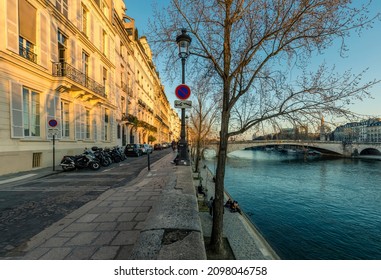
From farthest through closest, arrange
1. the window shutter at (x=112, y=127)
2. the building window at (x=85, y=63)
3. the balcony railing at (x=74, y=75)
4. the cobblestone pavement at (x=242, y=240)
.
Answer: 1. the window shutter at (x=112, y=127)
2. the building window at (x=85, y=63)
3. the balcony railing at (x=74, y=75)
4. the cobblestone pavement at (x=242, y=240)

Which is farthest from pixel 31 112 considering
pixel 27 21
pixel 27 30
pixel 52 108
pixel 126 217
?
pixel 126 217

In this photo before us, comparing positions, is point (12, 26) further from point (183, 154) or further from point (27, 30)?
point (183, 154)

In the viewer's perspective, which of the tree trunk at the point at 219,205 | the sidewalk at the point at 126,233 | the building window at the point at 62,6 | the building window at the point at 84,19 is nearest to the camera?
the sidewalk at the point at 126,233

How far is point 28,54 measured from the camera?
1105 centimetres

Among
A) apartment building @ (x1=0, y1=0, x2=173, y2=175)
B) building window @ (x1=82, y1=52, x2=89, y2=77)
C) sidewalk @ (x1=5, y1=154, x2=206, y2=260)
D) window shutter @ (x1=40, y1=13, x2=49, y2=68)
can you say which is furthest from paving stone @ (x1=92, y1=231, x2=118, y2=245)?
building window @ (x1=82, y1=52, x2=89, y2=77)

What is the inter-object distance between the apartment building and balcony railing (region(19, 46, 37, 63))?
55 millimetres

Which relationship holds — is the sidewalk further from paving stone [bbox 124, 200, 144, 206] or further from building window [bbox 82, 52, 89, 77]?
building window [bbox 82, 52, 89, 77]

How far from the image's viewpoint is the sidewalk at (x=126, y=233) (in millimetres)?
2037

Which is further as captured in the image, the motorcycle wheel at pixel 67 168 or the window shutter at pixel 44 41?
the window shutter at pixel 44 41

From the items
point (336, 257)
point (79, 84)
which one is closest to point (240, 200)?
point (336, 257)

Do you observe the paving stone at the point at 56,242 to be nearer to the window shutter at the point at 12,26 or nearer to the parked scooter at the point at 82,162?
the parked scooter at the point at 82,162

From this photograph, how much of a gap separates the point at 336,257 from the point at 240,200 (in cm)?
775

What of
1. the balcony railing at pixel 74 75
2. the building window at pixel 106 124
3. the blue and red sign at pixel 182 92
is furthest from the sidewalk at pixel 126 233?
the building window at pixel 106 124

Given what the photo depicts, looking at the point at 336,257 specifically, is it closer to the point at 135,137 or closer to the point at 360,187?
the point at 360,187
